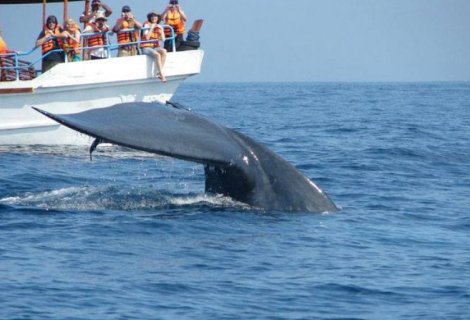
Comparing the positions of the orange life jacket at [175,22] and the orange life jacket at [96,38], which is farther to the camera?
the orange life jacket at [175,22]

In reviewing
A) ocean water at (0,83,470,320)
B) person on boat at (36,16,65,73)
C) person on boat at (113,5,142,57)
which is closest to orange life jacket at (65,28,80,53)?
person on boat at (36,16,65,73)

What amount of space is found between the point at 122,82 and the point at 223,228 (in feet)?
38.4

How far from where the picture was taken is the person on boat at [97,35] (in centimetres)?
2261

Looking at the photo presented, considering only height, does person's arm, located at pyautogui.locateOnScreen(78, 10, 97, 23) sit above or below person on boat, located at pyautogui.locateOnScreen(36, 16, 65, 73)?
above

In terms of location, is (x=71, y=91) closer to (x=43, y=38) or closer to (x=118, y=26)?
(x=43, y=38)

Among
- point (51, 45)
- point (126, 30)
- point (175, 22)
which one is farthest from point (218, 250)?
point (175, 22)

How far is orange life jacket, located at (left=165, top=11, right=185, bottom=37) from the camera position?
23.8 m

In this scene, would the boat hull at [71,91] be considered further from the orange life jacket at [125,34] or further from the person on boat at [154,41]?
the orange life jacket at [125,34]

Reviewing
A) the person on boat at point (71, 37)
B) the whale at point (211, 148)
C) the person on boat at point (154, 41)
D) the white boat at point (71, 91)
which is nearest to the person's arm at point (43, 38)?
the person on boat at point (71, 37)

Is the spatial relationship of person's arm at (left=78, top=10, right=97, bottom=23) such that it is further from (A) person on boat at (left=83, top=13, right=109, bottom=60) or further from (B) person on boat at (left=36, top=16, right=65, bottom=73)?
(B) person on boat at (left=36, top=16, right=65, bottom=73)

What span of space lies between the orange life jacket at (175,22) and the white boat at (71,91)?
52 cm

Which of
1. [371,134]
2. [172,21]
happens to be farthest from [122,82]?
[371,134]

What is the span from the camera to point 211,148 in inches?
421

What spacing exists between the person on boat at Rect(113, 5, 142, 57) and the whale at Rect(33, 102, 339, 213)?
35.5 feet
